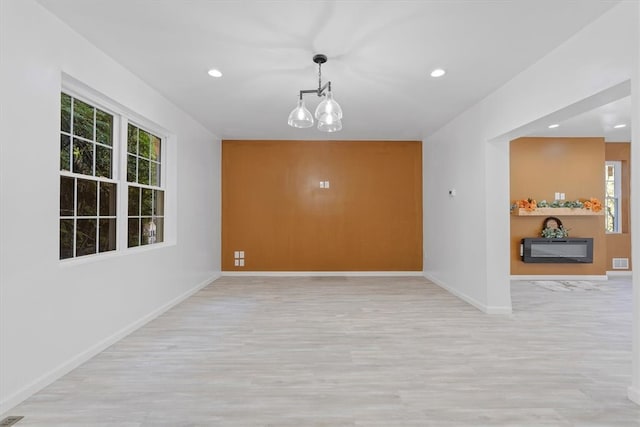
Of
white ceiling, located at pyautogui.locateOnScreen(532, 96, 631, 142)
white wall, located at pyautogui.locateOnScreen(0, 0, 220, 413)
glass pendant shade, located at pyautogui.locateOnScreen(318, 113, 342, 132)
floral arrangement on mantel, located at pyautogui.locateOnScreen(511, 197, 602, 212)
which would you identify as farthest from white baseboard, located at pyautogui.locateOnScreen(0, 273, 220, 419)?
floral arrangement on mantel, located at pyautogui.locateOnScreen(511, 197, 602, 212)

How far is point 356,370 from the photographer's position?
244 cm

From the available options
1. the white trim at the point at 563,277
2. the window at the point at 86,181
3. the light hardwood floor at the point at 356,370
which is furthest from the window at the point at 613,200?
the window at the point at 86,181

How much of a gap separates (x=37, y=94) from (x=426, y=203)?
18.4 feet

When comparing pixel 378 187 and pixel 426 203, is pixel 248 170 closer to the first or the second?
pixel 378 187

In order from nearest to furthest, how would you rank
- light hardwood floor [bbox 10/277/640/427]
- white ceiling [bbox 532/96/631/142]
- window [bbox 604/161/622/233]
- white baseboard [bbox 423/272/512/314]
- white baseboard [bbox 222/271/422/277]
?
light hardwood floor [bbox 10/277/640/427] < white baseboard [bbox 423/272/512/314] < white ceiling [bbox 532/96/631/142] < white baseboard [bbox 222/271/422/277] < window [bbox 604/161/622/233]

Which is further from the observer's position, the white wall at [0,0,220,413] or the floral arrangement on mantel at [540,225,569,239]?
the floral arrangement on mantel at [540,225,569,239]

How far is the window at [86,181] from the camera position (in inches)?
101

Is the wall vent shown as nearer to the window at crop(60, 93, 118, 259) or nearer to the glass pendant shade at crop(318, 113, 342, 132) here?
the glass pendant shade at crop(318, 113, 342, 132)

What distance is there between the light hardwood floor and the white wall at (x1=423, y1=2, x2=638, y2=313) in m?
0.73

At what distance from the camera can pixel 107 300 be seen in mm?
2881

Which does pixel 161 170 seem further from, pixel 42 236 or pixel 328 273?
pixel 328 273

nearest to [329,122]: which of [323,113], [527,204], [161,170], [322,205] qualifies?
[323,113]

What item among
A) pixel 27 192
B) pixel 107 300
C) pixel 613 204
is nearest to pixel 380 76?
pixel 27 192

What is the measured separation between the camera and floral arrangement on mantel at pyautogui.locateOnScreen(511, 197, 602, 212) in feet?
19.0
